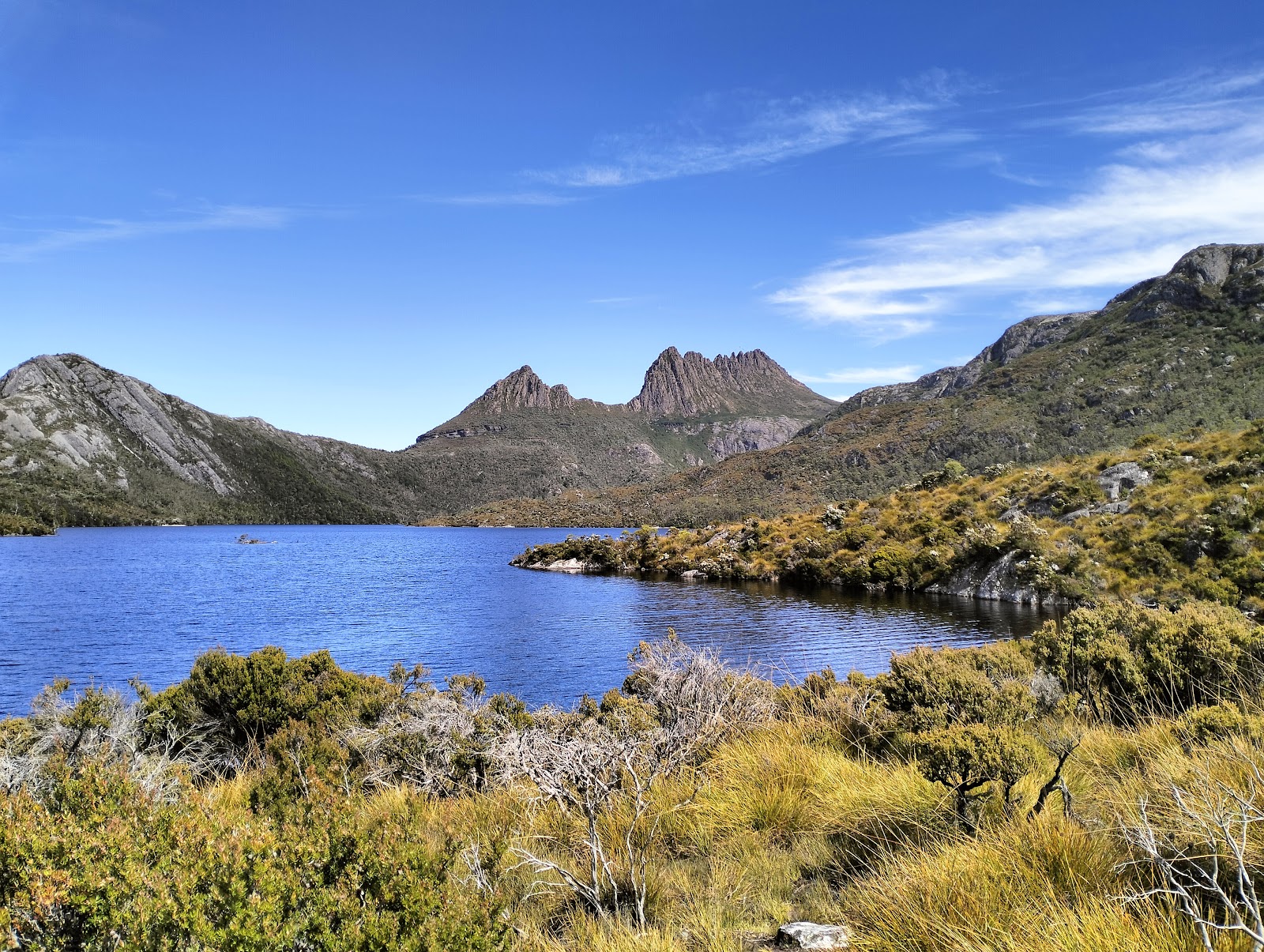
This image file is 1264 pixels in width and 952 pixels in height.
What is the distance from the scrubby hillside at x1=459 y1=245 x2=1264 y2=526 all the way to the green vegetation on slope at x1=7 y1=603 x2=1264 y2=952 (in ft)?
203

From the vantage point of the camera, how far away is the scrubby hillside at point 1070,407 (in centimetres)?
7062

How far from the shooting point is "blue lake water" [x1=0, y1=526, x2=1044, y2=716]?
2364 centimetres

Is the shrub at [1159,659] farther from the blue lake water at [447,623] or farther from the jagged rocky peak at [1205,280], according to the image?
the jagged rocky peak at [1205,280]

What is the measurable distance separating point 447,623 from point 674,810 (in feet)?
102

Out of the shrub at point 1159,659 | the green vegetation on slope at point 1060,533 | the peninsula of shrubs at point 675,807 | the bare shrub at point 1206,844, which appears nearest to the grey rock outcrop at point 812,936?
the peninsula of shrubs at point 675,807

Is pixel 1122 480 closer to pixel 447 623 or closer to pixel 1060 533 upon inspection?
pixel 1060 533

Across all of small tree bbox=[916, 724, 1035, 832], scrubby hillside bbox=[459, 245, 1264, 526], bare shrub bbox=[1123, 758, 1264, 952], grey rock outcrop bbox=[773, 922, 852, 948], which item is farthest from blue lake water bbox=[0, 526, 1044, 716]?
scrubby hillside bbox=[459, 245, 1264, 526]

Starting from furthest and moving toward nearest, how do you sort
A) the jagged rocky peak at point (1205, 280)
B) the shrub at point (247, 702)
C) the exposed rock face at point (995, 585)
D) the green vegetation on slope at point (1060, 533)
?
the jagged rocky peak at point (1205, 280), the exposed rock face at point (995, 585), the green vegetation on slope at point (1060, 533), the shrub at point (247, 702)

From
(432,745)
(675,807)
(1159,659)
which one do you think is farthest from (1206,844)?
(432,745)

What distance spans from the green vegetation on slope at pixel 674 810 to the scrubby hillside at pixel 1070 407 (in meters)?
62.0

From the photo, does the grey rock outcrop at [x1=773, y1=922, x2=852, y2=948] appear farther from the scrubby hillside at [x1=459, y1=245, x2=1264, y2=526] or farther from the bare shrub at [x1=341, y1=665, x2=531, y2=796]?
the scrubby hillside at [x1=459, y1=245, x2=1264, y2=526]

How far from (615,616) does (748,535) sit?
2283 centimetres

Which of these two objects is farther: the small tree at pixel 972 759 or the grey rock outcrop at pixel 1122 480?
the grey rock outcrop at pixel 1122 480

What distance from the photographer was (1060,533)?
117ft
